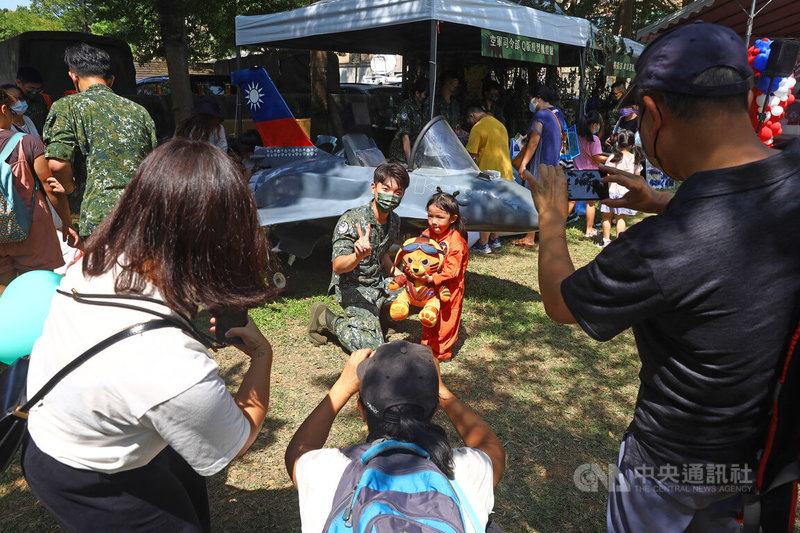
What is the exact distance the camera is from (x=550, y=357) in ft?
15.0

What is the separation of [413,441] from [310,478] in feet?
1.11

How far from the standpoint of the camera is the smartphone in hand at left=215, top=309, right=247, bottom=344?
5.29ft

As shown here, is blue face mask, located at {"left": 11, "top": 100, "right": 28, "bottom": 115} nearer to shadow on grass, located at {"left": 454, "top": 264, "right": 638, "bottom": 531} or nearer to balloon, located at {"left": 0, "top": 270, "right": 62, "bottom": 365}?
balloon, located at {"left": 0, "top": 270, "right": 62, "bottom": 365}

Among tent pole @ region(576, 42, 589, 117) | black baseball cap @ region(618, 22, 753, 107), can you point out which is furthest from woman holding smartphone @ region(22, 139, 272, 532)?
tent pole @ region(576, 42, 589, 117)

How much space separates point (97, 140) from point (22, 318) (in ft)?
7.07

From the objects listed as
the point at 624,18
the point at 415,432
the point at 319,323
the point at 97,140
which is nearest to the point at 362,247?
the point at 319,323

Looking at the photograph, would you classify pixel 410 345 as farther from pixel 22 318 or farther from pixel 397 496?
pixel 22 318

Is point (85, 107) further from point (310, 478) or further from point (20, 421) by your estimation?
point (310, 478)

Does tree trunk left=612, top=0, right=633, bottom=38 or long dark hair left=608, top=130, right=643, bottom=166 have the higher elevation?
tree trunk left=612, top=0, right=633, bottom=38

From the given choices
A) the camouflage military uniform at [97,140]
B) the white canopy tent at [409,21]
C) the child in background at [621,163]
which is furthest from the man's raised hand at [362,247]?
the child in background at [621,163]

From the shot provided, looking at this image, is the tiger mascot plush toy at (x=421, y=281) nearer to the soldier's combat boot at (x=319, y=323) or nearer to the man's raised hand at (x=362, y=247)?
the man's raised hand at (x=362, y=247)

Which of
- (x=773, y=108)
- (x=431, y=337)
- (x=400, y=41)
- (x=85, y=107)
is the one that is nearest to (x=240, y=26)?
(x=400, y=41)

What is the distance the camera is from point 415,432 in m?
1.49

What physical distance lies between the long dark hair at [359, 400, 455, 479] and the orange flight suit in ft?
8.15
